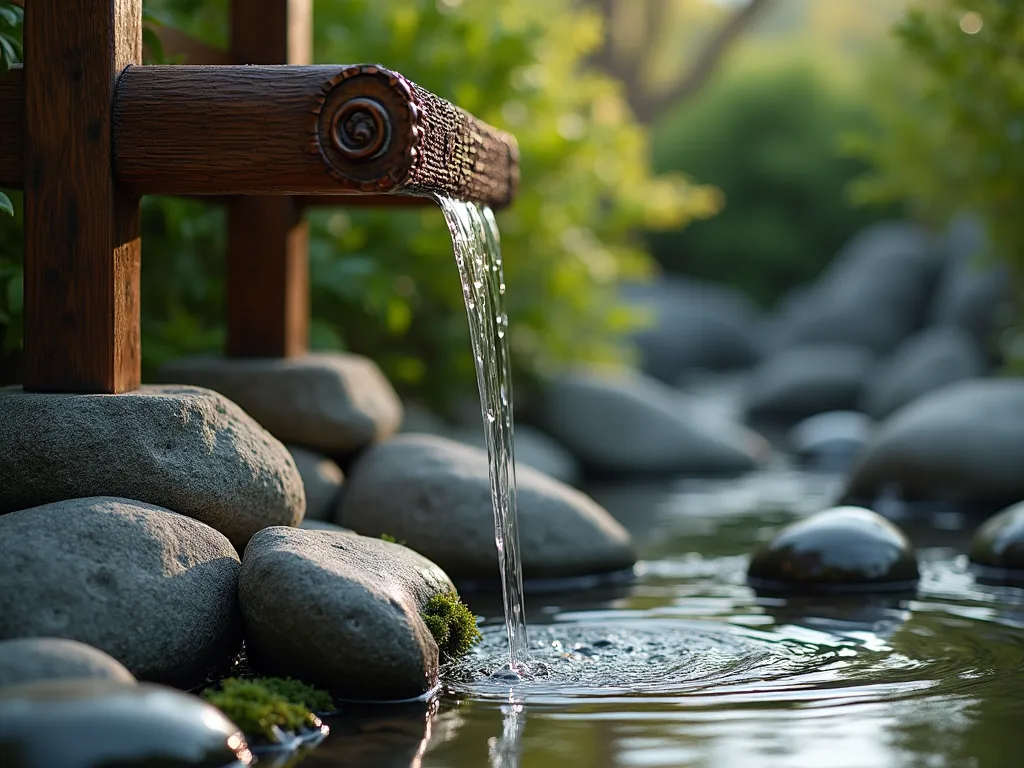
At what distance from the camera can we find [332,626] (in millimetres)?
4852

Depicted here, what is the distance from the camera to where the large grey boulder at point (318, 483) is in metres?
7.38

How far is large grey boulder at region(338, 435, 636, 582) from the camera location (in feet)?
23.8

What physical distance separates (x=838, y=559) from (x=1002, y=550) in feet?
3.39

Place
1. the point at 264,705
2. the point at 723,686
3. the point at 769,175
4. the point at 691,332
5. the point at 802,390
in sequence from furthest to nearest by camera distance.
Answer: the point at 769,175, the point at 691,332, the point at 802,390, the point at 723,686, the point at 264,705

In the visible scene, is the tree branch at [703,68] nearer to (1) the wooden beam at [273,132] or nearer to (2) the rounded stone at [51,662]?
(1) the wooden beam at [273,132]

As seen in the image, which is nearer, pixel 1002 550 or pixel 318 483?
pixel 318 483

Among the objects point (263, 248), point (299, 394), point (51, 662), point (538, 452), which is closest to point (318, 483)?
point (299, 394)

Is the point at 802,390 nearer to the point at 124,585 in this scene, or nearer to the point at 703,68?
the point at 703,68

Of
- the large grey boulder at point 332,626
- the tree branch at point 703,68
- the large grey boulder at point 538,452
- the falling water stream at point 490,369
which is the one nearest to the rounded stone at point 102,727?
the large grey boulder at point 332,626

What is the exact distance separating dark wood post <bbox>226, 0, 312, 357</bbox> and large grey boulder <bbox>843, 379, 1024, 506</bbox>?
4.62m

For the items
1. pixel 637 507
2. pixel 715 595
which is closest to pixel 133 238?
pixel 715 595

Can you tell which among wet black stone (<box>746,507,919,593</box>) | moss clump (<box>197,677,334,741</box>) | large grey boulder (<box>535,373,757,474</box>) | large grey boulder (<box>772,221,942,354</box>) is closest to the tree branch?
large grey boulder (<box>772,221,942,354</box>)

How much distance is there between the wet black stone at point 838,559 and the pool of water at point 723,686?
17 cm

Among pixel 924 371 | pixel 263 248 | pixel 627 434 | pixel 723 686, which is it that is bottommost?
pixel 723 686
